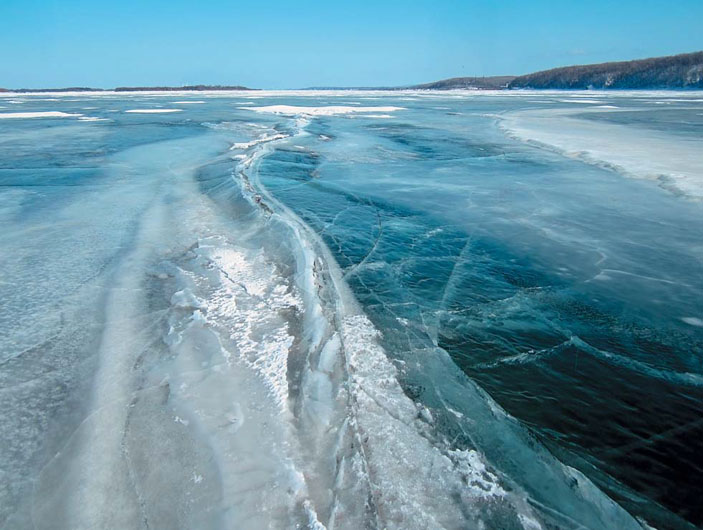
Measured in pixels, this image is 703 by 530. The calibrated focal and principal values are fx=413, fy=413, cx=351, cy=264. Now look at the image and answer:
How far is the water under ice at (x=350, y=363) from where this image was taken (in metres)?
1.88

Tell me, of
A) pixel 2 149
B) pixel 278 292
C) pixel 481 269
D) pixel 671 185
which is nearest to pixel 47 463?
pixel 278 292

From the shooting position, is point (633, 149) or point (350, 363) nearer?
point (350, 363)

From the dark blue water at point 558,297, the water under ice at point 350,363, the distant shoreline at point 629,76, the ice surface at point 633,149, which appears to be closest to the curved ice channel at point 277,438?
the water under ice at point 350,363

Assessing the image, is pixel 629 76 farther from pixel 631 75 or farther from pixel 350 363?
pixel 350 363

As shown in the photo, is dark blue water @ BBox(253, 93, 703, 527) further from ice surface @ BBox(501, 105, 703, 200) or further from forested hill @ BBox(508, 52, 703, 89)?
forested hill @ BBox(508, 52, 703, 89)

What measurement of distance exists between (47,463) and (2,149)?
13410 mm

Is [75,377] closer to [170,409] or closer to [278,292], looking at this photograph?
[170,409]

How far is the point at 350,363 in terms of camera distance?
2.74 m

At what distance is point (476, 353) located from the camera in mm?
2979

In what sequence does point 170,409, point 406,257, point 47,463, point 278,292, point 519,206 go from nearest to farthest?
1. point 47,463
2. point 170,409
3. point 278,292
4. point 406,257
5. point 519,206

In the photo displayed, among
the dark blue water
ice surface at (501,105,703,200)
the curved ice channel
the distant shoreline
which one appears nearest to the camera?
the curved ice channel

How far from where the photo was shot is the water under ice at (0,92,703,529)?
1.88 m

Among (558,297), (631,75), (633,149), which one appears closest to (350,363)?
(558,297)

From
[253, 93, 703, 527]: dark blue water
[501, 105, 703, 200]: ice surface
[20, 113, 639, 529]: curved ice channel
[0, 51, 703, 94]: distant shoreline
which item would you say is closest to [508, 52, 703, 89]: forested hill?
[0, 51, 703, 94]: distant shoreline
